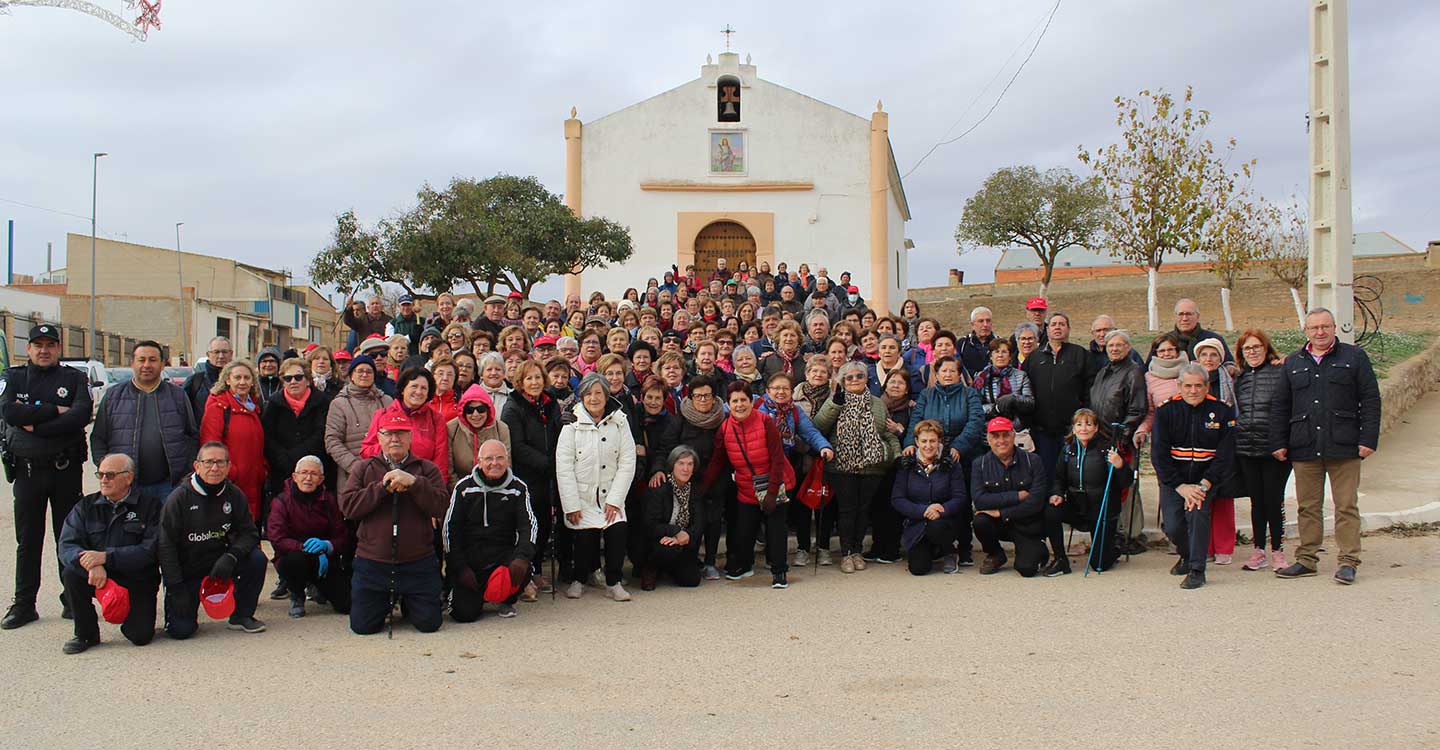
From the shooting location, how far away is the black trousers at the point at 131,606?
5.94 meters

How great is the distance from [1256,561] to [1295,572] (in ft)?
1.23

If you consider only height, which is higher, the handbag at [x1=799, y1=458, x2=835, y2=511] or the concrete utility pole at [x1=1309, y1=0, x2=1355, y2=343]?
the concrete utility pole at [x1=1309, y1=0, x2=1355, y2=343]

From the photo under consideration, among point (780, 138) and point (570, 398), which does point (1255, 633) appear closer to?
point (570, 398)

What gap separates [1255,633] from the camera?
5.82m

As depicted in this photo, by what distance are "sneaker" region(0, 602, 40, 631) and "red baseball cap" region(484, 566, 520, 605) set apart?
290cm

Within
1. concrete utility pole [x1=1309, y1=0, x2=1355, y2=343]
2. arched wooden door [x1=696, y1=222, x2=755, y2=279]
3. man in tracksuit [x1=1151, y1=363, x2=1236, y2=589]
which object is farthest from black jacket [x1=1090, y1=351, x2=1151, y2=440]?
arched wooden door [x1=696, y1=222, x2=755, y2=279]

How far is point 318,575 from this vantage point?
681cm

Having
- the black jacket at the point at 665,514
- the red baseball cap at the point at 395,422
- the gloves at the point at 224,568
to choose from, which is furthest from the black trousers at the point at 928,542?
the gloves at the point at 224,568

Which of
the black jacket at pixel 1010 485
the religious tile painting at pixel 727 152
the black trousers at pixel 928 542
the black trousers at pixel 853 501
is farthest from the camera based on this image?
the religious tile painting at pixel 727 152

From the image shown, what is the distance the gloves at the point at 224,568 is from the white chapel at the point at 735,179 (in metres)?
20.8

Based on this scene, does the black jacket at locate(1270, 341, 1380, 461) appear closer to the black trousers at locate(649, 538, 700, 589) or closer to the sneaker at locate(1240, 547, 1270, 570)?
the sneaker at locate(1240, 547, 1270, 570)

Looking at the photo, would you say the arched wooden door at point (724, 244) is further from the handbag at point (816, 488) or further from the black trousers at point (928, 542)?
the black trousers at point (928, 542)

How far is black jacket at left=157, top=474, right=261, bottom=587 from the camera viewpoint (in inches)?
244

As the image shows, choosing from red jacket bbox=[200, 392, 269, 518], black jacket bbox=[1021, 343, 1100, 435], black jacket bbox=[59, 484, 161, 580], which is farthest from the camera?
black jacket bbox=[1021, 343, 1100, 435]
